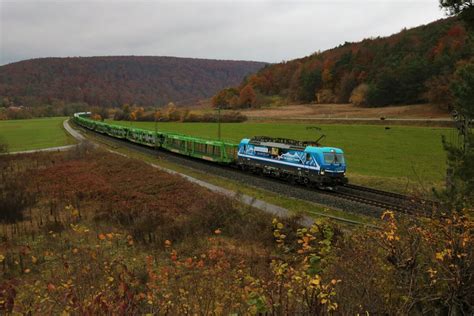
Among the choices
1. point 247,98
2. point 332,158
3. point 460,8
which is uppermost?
point 460,8

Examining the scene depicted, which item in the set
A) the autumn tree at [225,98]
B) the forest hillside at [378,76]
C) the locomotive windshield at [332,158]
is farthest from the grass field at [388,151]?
the autumn tree at [225,98]

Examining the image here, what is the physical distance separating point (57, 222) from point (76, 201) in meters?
5.60

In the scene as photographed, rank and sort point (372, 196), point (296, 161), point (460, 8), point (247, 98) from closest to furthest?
point (460, 8), point (372, 196), point (296, 161), point (247, 98)

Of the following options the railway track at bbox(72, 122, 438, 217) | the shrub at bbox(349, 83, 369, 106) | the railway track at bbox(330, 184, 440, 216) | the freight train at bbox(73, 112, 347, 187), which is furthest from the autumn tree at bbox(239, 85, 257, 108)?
the railway track at bbox(330, 184, 440, 216)

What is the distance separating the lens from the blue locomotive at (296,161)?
29.7 meters

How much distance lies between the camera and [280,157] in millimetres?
33531

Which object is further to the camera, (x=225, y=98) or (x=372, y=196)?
(x=225, y=98)

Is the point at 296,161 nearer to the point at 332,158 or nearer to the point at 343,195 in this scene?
the point at 332,158

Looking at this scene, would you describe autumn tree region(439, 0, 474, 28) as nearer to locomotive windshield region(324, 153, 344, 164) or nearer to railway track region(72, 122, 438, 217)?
railway track region(72, 122, 438, 217)

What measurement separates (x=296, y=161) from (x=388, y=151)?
24.5 m

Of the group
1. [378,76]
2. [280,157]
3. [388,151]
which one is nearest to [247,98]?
[378,76]

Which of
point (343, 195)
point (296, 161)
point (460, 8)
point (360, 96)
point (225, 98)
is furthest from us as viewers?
point (225, 98)

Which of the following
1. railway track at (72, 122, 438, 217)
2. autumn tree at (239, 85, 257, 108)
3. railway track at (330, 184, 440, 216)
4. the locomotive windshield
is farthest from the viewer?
autumn tree at (239, 85, 257, 108)

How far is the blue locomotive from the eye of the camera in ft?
97.5
